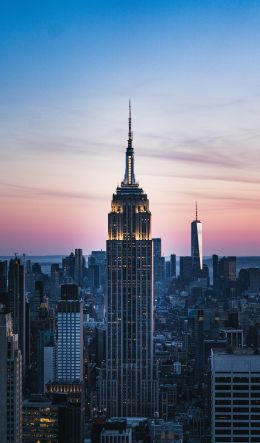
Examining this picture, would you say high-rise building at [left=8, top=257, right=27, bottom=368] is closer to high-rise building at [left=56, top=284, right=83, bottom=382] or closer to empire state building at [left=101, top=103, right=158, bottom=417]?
high-rise building at [left=56, top=284, right=83, bottom=382]

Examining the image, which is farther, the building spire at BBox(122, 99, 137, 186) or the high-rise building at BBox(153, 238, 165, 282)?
the high-rise building at BBox(153, 238, 165, 282)

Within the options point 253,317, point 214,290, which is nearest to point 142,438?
point 253,317

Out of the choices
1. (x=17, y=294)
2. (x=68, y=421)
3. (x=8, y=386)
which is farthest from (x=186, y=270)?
(x=8, y=386)

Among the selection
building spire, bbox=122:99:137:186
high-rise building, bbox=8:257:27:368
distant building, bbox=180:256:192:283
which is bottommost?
high-rise building, bbox=8:257:27:368

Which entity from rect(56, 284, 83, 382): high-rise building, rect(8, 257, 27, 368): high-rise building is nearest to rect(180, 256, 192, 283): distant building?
rect(8, 257, 27, 368): high-rise building

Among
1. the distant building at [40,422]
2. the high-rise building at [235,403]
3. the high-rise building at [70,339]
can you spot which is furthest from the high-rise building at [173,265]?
the high-rise building at [235,403]

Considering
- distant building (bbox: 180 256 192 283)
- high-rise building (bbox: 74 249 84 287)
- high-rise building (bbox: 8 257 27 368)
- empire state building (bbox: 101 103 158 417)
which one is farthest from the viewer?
distant building (bbox: 180 256 192 283)

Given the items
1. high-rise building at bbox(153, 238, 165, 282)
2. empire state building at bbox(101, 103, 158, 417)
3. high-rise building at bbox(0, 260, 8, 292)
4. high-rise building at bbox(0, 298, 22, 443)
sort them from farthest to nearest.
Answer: high-rise building at bbox(153, 238, 165, 282)
high-rise building at bbox(0, 260, 8, 292)
empire state building at bbox(101, 103, 158, 417)
high-rise building at bbox(0, 298, 22, 443)
